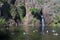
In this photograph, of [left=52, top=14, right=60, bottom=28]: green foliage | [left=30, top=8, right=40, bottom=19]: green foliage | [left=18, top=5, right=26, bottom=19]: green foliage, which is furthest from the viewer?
[left=18, top=5, right=26, bottom=19]: green foliage

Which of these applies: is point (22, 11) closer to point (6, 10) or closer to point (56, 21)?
point (6, 10)

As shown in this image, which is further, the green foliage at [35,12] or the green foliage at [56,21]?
the green foliage at [35,12]

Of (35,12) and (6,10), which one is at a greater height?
(6,10)

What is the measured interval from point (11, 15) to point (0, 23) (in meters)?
38.7

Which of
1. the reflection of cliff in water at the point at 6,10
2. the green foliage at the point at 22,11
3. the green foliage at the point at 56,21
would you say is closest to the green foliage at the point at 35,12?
the green foliage at the point at 22,11

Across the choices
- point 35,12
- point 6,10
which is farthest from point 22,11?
point 6,10

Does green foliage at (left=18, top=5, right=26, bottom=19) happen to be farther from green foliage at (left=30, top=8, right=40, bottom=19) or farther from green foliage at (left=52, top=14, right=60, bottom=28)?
green foliage at (left=52, top=14, right=60, bottom=28)

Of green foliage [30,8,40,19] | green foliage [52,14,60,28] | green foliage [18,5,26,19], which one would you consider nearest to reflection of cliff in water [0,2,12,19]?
green foliage [18,5,26,19]

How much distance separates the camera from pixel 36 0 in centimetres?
6488

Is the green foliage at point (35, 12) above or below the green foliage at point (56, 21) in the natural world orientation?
above

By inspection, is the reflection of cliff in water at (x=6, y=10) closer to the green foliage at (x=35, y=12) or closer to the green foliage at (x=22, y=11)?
the green foliage at (x=22, y=11)

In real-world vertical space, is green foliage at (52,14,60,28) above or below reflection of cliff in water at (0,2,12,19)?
below

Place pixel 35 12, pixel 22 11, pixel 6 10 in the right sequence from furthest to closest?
pixel 22 11 < pixel 6 10 < pixel 35 12

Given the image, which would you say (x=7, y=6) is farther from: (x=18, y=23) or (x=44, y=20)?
(x=44, y=20)
